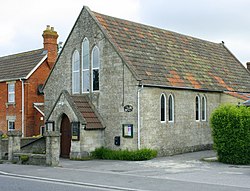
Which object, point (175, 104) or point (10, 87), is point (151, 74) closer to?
point (175, 104)

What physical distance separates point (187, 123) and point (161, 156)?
344cm

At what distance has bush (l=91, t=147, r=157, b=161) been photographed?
71.8ft

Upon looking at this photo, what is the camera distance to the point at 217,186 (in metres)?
13.4

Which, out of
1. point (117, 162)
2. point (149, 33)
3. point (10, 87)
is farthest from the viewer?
point (10, 87)

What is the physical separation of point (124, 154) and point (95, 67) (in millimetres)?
5851

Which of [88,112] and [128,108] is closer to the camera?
[128,108]

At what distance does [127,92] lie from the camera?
22969mm

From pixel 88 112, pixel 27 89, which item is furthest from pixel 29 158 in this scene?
pixel 27 89

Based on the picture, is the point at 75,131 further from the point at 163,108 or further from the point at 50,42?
the point at 50,42

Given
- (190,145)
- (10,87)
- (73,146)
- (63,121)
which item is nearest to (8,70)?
(10,87)

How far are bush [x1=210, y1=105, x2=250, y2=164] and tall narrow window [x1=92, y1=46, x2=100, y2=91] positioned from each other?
25.5 ft

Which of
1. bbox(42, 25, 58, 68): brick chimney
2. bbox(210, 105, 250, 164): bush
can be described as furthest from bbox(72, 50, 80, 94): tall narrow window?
bbox(210, 105, 250, 164): bush

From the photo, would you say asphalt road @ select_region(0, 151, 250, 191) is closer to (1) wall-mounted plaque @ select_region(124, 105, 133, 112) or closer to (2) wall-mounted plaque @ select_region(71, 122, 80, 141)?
(2) wall-mounted plaque @ select_region(71, 122, 80, 141)

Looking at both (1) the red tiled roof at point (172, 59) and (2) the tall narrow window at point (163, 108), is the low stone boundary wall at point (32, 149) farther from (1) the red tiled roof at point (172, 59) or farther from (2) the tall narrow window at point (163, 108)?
(2) the tall narrow window at point (163, 108)
